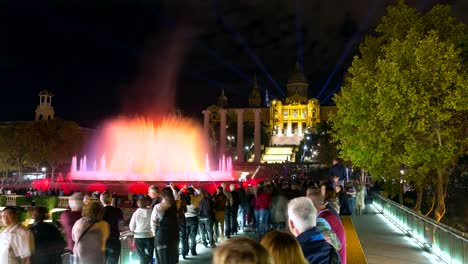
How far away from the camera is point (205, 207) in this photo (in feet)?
49.5

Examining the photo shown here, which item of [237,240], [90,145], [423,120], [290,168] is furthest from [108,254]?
[90,145]

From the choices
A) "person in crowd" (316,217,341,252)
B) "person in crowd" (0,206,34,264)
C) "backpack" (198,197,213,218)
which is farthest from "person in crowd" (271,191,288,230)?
"person in crowd" (0,206,34,264)

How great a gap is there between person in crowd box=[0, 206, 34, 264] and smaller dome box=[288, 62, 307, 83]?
151391 mm

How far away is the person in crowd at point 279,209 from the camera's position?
15.4 metres

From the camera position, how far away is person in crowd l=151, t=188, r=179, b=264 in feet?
32.8

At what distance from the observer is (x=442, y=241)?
12914mm

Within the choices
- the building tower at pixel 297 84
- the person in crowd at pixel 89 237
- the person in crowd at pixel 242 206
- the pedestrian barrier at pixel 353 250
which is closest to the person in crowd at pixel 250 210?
the person in crowd at pixel 242 206

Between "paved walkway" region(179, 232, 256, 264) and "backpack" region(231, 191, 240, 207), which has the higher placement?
"backpack" region(231, 191, 240, 207)

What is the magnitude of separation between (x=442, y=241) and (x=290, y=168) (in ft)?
221

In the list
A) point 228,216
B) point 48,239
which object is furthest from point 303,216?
point 228,216

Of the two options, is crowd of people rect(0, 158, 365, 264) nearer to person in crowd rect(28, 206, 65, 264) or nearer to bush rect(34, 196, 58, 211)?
person in crowd rect(28, 206, 65, 264)

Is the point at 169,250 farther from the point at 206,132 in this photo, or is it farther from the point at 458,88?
the point at 206,132

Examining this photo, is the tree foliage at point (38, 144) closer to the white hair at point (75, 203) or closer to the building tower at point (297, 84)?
the white hair at point (75, 203)

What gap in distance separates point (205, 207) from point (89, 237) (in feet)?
26.6
